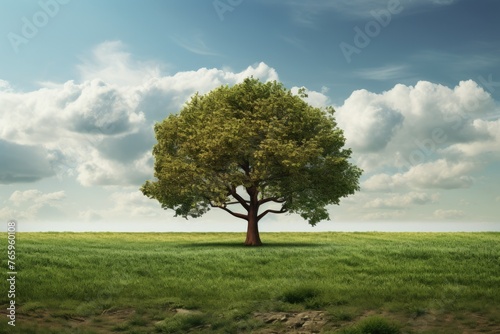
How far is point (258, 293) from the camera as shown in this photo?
21.7 meters

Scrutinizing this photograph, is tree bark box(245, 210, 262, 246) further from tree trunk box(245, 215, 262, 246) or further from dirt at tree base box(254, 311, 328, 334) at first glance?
dirt at tree base box(254, 311, 328, 334)

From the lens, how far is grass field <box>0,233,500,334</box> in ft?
54.0

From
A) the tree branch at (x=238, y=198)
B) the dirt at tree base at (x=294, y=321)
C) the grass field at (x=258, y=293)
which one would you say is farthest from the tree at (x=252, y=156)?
the dirt at tree base at (x=294, y=321)

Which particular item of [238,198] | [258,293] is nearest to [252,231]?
[238,198]

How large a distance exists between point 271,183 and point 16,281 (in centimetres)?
2983

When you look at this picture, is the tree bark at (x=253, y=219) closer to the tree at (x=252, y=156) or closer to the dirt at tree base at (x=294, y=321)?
the tree at (x=252, y=156)

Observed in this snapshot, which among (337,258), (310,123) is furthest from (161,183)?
(337,258)

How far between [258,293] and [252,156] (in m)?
26.9

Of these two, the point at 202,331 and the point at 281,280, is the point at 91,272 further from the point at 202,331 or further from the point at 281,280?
the point at 202,331

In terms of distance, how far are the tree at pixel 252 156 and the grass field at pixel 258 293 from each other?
13.7 m

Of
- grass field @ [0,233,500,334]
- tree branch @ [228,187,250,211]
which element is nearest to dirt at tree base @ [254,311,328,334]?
grass field @ [0,233,500,334]

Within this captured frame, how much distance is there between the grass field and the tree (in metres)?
13.7

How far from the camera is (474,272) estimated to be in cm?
2819

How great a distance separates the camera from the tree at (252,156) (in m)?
46.7
